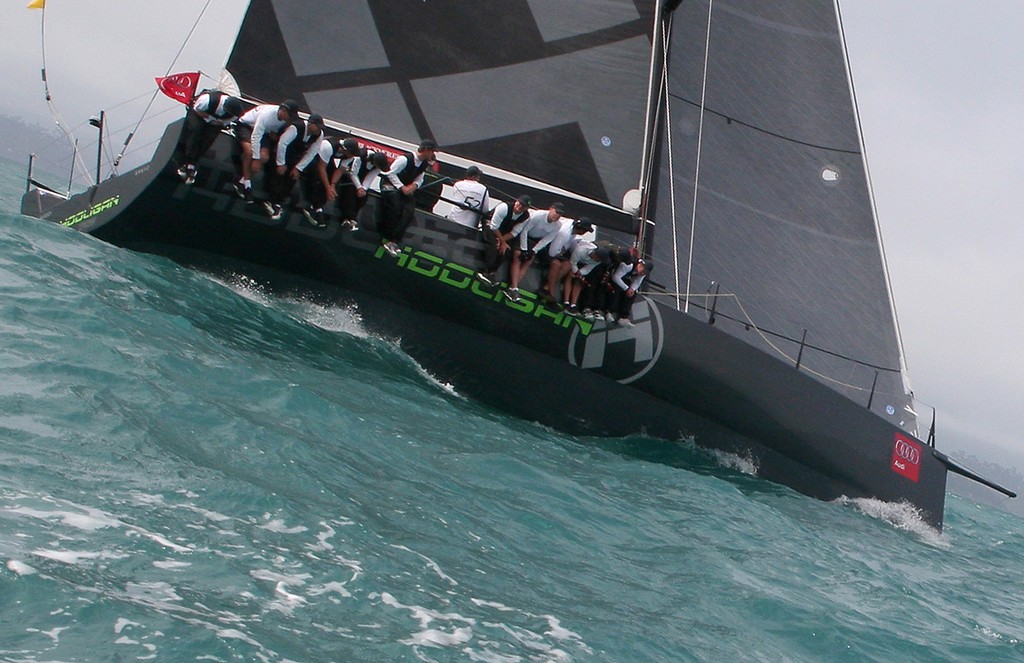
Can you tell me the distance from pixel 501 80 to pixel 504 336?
2.38 m

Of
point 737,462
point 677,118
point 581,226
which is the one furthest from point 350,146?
point 677,118

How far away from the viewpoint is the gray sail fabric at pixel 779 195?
9938mm

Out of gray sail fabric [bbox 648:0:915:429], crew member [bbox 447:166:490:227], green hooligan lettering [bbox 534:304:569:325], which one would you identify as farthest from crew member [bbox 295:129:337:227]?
gray sail fabric [bbox 648:0:915:429]

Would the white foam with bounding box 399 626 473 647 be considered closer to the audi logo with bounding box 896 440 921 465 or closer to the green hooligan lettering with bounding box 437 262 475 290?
the green hooligan lettering with bounding box 437 262 475 290

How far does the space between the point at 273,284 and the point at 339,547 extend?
4.44 metres

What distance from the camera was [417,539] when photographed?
4.33 meters

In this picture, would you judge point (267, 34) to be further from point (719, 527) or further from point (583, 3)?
point (719, 527)

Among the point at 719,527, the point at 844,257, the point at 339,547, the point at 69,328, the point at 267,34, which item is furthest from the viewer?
the point at 844,257

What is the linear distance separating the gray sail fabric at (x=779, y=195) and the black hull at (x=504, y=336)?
1.45 metres

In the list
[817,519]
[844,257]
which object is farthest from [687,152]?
[817,519]

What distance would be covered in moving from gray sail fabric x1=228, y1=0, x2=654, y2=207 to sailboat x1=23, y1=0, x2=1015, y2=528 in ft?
0.06

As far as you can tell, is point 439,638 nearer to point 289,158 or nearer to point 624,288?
point 624,288

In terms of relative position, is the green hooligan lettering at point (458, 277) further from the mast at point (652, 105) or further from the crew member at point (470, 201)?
the mast at point (652, 105)

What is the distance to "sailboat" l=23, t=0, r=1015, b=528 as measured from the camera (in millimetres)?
8039
